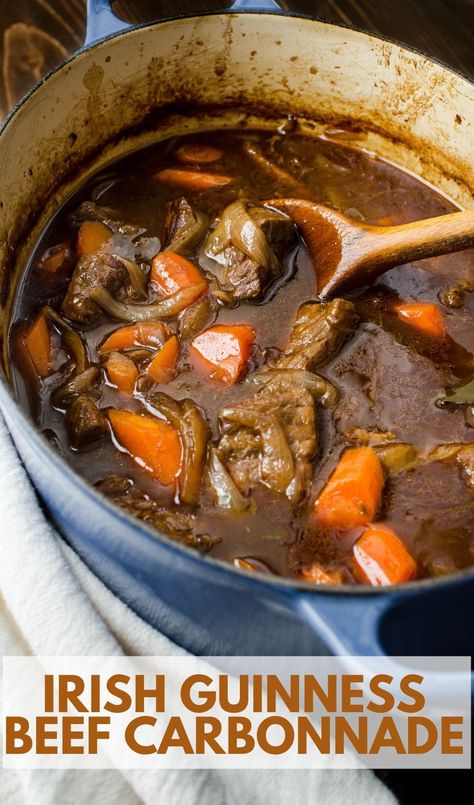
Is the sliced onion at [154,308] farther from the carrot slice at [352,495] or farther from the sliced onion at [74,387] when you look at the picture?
the carrot slice at [352,495]

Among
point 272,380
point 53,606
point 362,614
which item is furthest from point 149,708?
point 272,380

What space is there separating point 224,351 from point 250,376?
0.11 meters

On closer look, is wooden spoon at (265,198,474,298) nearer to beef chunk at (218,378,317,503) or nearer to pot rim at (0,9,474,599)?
beef chunk at (218,378,317,503)

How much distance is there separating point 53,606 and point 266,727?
22.4 inches

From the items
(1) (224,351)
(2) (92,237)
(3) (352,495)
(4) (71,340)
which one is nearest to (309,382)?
(1) (224,351)

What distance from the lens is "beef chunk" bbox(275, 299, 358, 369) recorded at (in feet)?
8.30

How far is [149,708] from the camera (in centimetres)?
197

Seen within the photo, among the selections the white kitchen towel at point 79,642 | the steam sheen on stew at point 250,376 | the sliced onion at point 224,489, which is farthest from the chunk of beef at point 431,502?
the white kitchen towel at point 79,642

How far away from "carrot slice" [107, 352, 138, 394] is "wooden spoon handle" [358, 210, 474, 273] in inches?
32.1

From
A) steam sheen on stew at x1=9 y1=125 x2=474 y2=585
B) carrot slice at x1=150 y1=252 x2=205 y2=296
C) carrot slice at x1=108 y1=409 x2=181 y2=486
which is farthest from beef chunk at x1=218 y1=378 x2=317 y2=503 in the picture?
carrot slice at x1=150 y1=252 x2=205 y2=296

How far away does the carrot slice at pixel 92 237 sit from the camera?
2.83 m

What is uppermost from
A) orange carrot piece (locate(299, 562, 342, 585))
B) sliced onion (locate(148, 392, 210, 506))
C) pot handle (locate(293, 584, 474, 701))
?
sliced onion (locate(148, 392, 210, 506))

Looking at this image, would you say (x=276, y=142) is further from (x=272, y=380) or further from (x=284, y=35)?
(x=272, y=380)

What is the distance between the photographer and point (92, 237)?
2854 mm
